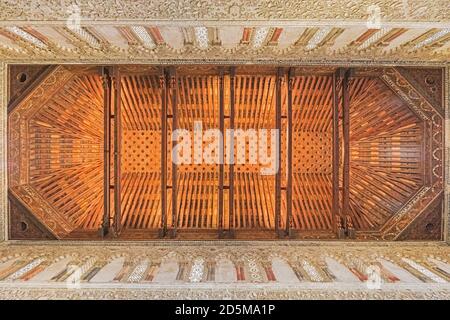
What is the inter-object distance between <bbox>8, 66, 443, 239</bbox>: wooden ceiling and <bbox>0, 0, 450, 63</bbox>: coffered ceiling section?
2.11ft

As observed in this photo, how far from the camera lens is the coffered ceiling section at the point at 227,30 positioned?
355cm

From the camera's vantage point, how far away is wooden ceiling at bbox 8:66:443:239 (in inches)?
199

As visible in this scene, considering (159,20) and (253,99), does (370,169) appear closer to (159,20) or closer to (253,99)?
(253,99)

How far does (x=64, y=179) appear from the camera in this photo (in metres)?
5.75

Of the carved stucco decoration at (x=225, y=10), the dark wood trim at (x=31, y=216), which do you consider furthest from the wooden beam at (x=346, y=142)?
the dark wood trim at (x=31, y=216)

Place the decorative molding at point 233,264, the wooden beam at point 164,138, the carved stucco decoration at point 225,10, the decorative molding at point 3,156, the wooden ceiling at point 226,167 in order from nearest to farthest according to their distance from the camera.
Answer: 1. the carved stucco decoration at point 225,10
2. the decorative molding at point 233,264
3. the decorative molding at point 3,156
4. the wooden ceiling at point 226,167
5. the wooden beam at point 164,138

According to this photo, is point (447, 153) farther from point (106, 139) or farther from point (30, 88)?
point (30, 88)

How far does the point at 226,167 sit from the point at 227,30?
3062 millimetres


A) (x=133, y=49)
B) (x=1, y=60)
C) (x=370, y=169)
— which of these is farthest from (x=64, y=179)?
(x=370, y=169)

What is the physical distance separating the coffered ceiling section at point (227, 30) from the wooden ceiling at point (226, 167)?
0.64m

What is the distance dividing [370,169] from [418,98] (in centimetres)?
137

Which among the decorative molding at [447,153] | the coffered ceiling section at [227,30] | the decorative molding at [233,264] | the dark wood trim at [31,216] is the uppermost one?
the coffered ceiling section at [227,30]

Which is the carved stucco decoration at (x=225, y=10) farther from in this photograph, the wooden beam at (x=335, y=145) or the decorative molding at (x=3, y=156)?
the wooden beam at (x=335, y=145)

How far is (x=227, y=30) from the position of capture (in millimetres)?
3861
